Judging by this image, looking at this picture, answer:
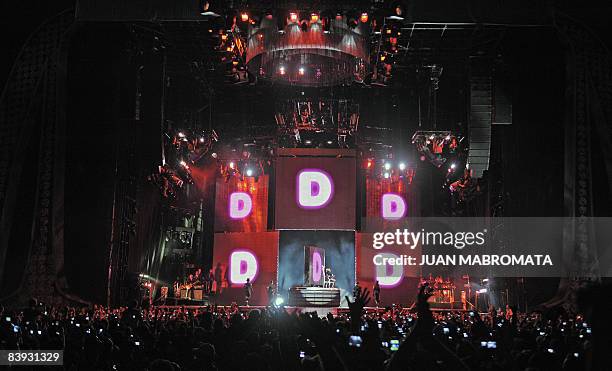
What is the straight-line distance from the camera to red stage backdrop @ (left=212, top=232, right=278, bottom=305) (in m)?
24.9

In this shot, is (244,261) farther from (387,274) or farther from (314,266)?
(387,274)

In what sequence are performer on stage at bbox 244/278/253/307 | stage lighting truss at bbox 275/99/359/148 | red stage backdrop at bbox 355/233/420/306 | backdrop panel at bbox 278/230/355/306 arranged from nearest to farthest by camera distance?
stage lighting truss at bbox 275/99/359/148
performer on stage at bbox 244/278/253/307
red stage backdrop at bbox 355/233/420/306
backdrop panel at bbox 278/230/355/306

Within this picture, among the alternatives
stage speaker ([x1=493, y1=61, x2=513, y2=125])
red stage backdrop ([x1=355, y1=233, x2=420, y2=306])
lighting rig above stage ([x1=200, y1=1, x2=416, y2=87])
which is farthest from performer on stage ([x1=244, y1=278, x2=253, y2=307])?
stage speaker ([x1=493, y1=61, x2=513, y2=125])

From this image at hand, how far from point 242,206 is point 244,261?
188 cm

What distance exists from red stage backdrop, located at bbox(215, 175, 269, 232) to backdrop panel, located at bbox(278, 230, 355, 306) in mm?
1000

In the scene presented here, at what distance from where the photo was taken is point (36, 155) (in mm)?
15492

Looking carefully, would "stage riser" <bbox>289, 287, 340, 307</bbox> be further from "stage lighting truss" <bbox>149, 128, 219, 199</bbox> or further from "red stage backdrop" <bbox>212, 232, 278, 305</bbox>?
"stage lighting truss" <bbox>149, 128, 219, 199</bbox>

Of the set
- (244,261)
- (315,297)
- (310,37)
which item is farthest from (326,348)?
(244,261)

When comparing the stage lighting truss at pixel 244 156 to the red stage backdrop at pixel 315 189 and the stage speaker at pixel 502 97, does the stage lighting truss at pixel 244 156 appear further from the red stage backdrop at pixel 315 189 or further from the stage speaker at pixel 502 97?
the stage speaker at pixel 502 97

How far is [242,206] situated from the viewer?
25.4m

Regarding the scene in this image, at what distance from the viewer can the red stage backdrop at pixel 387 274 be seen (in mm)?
24078

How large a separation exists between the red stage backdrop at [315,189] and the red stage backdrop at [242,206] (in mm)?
1069

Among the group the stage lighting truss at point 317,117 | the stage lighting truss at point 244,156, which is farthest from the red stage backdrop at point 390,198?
the stage lighting truss at point 244,156

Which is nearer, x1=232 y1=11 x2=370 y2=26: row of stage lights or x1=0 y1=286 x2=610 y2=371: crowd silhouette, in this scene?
x1=0 y1=286 x2=610 y2=371: crowd silhouette
